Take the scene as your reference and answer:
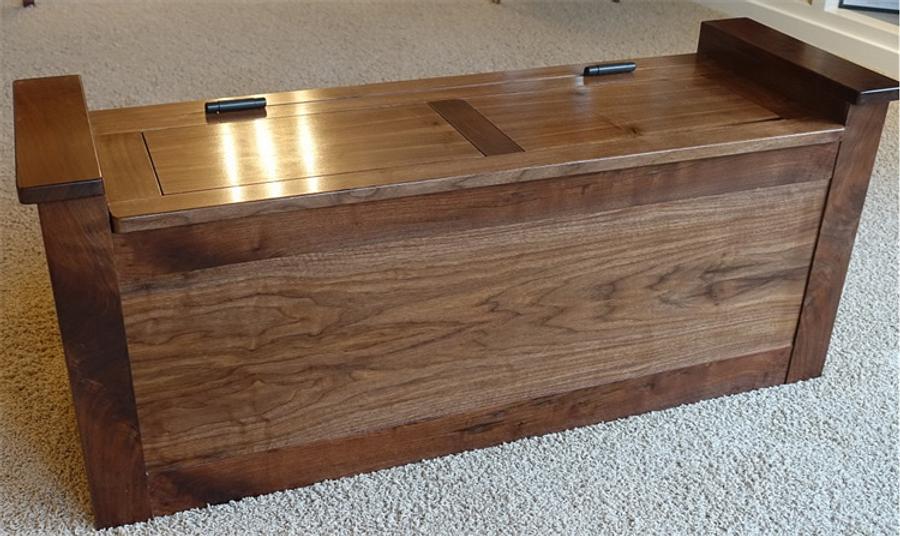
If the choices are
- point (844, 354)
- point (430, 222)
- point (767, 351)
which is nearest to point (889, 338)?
point (844, 354)

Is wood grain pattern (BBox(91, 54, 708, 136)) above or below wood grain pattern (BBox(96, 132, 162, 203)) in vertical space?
above

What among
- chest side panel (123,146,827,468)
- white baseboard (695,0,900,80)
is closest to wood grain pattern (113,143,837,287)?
chest side panel (123,146,827,468)

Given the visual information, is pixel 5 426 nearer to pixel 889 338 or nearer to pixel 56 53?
pixel 889 338

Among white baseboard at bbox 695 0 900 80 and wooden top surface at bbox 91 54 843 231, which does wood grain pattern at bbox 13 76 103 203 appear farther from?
white baseboard at bbox 695 0 900 80

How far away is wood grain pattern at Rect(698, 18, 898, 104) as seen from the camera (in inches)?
50.0

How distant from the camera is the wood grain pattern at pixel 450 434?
118cm

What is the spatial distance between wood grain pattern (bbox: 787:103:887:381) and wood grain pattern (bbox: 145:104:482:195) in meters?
0.52

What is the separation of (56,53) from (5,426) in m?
1.76

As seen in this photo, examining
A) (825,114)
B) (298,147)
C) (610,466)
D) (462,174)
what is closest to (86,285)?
(298,147)

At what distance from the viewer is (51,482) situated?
1.22 meters

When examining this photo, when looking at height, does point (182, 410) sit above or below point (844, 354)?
above

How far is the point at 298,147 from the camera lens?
46.9 inches

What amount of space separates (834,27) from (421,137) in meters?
2.20

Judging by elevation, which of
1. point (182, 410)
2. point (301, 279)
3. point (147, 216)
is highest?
point (147, 216)
